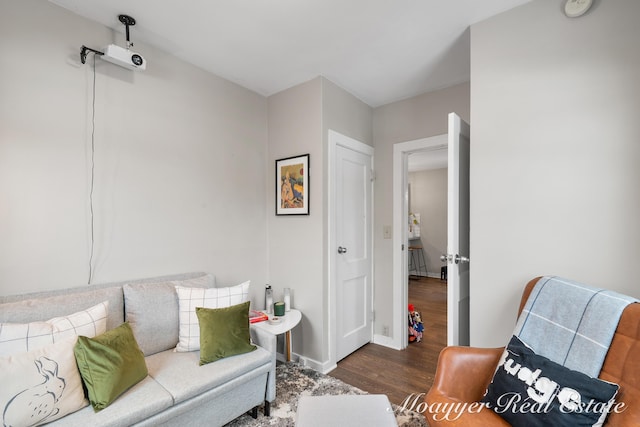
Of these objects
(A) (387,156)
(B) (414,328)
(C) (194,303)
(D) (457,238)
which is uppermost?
(A) (387,156)

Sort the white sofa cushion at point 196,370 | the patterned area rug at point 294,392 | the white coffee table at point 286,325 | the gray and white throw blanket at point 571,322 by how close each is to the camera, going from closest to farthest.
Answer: the gray and white throw blanket at point 571,322, the white sofa cushion at point 196,370, the patterned area rug at point 294,392, the white coffee table at point 286,325

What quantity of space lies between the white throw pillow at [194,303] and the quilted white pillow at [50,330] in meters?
0.44

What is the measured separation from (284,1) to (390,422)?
2245mm

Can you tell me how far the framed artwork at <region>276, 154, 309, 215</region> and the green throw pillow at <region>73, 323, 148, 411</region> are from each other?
5.35 feet

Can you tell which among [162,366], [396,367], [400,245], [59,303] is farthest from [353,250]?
[59,303]

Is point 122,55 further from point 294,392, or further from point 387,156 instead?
point 294,392

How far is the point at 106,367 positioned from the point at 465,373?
1731 mm

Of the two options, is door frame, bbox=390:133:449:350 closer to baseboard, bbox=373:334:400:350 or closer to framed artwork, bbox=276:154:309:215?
baseboard, bbox=373:334:400:350

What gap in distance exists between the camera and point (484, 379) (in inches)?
58.4

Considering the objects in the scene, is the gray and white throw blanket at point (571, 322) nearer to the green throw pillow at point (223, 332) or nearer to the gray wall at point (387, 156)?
the green throw pillow at point (223, 332)

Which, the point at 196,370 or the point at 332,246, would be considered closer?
the point at 196,370

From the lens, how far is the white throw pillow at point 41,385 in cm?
114

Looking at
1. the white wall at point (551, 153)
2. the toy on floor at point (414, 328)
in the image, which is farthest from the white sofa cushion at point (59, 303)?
the toy on floor at point (414, 328)

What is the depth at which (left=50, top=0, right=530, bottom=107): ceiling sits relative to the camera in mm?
1778
